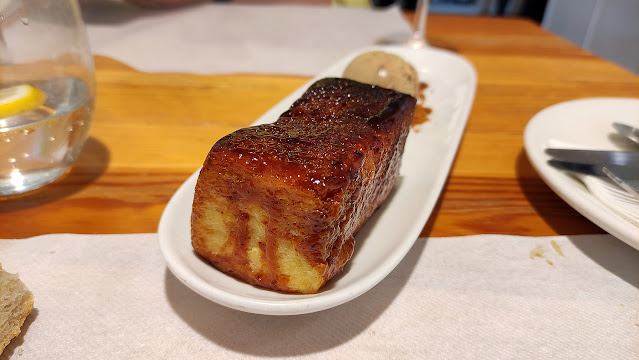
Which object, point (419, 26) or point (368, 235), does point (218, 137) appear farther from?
point (419, 26)

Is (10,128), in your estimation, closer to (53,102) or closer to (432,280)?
(53,102)

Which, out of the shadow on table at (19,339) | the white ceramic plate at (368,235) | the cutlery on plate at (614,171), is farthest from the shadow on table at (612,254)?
the shadow on table at (19,339)

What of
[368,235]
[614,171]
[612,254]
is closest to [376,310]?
[368,235]

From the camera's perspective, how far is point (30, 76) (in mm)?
1168

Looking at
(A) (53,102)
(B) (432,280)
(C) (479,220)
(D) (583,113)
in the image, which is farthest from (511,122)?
(A) (53,102)

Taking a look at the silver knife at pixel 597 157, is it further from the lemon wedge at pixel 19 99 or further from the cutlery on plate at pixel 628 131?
the lemon wedge at pixel 19 99

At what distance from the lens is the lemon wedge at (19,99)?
1.02m

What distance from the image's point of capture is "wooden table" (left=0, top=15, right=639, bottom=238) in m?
1.10

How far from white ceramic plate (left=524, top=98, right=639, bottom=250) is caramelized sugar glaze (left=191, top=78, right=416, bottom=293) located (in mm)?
475

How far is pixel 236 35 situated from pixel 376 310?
2.09 m

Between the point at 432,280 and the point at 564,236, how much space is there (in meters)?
0.40

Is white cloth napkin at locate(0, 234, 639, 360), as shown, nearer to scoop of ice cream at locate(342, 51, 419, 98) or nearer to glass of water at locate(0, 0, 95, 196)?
glass of water at locate(0, 0, 95, 196)

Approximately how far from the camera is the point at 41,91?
1.13m

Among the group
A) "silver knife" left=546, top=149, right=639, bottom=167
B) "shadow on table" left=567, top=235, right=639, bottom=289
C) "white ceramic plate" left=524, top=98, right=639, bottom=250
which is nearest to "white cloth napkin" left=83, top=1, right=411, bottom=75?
"white ceramic plate" left=524, top=98, right=639, bottom=250
